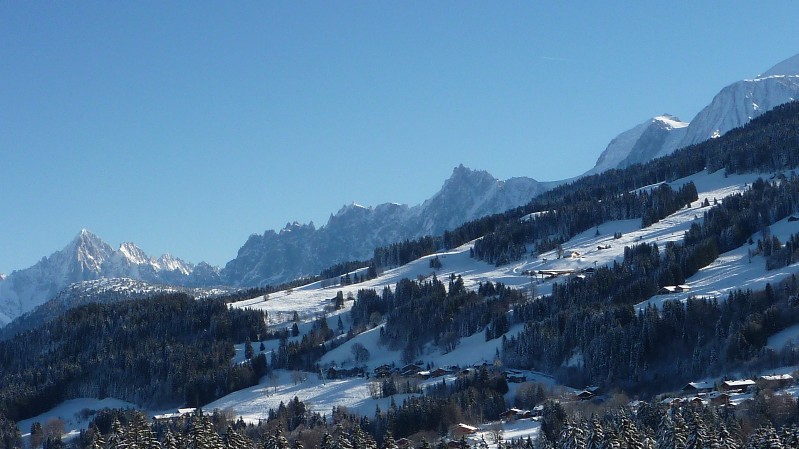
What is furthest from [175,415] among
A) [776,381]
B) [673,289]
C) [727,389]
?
[776,381]

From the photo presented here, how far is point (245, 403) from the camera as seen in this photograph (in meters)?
193

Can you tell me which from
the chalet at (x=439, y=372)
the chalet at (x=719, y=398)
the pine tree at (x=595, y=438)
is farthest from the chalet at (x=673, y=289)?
the pine tree at (x=595, y=438)

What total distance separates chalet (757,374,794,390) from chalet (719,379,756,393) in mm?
1407

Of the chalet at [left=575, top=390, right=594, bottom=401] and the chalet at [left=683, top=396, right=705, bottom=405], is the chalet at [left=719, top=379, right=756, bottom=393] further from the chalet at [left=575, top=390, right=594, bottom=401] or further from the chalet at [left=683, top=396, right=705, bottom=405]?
the chalet at [left=575, top=390, right=594, bottom=401]

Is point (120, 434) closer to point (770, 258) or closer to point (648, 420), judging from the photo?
point (648, 420)

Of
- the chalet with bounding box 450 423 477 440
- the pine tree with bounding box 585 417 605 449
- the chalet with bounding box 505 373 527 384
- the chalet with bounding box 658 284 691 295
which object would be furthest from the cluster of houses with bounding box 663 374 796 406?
the chalet with bounding box 658 284 691 295

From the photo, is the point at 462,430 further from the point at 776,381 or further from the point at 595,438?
the point at 595,438

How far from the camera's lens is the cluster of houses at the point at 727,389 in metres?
126

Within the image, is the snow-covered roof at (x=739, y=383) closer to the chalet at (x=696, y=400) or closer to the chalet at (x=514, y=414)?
the chalet at (x=696, y=400)

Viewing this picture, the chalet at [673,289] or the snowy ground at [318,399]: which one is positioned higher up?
the chalet at [673,289]

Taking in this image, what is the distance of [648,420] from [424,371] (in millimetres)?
80659

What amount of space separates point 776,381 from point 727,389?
673 centimetres

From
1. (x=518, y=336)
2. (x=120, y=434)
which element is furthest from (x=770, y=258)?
(x=120, y=434)

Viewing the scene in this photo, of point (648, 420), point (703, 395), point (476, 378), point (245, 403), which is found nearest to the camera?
point (648, 420)
